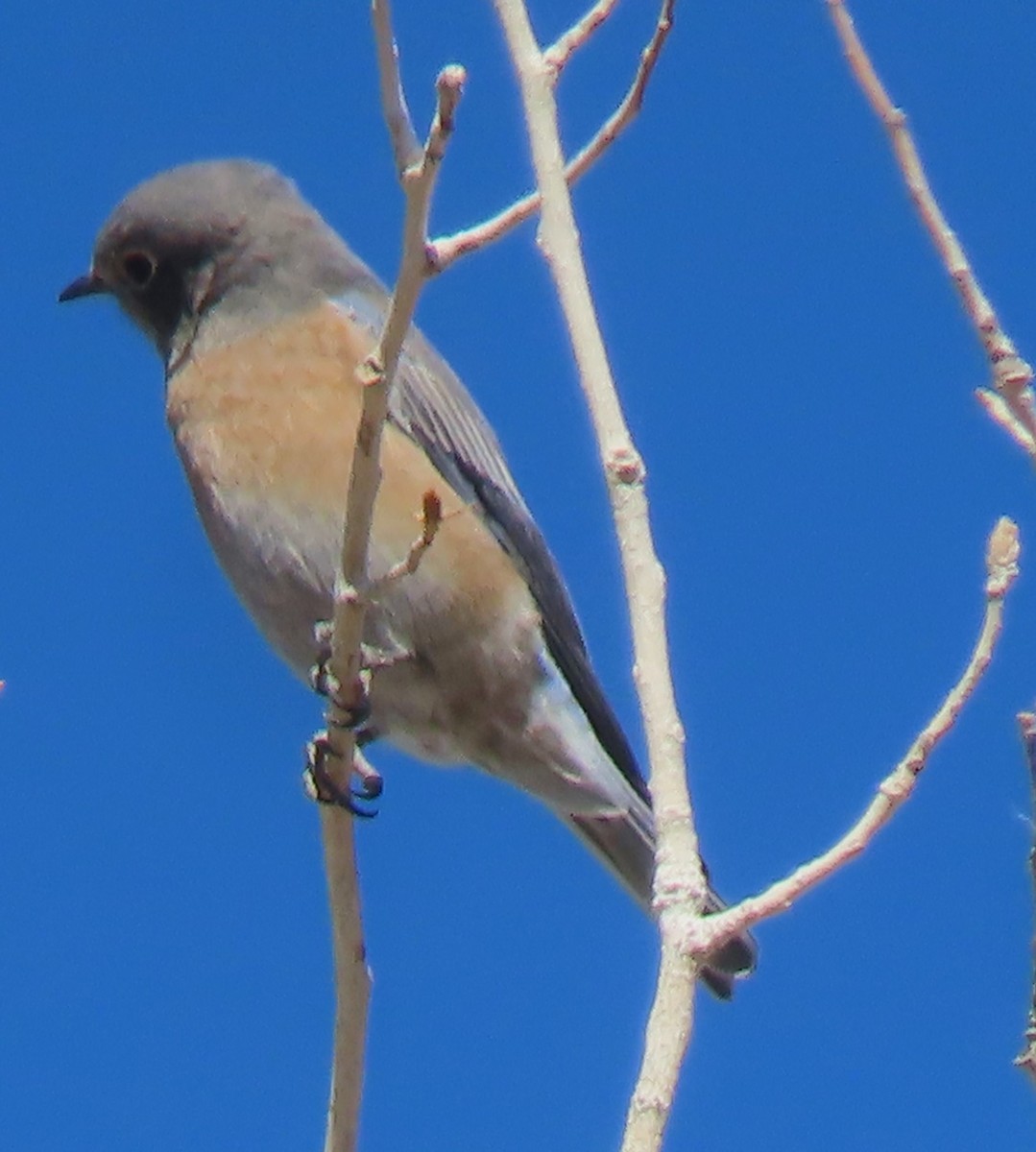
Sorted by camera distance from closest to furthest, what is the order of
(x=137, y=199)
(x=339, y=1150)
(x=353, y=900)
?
(x=339, y=1150) < (x=353, y=900) < (x=137, y=199)

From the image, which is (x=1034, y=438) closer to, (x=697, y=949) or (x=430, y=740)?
(x=697, y=949)

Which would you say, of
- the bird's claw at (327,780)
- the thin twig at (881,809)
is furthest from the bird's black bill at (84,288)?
the thin twig at (881,809)

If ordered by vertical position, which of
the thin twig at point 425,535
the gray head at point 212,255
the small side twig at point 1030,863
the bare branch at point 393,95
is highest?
the gray head at point 212,255

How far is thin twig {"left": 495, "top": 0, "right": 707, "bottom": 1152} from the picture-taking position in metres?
2.38

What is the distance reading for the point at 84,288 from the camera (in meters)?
6.42

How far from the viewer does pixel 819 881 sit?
2.64 m

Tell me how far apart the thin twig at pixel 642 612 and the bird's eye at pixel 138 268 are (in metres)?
3.21

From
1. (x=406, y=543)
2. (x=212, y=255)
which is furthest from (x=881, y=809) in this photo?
(x=212, y=255)

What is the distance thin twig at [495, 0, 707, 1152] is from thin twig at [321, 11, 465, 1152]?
10.6 inches

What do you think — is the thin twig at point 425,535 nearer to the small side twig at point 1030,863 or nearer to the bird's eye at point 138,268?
the small side twig at point 1030,863

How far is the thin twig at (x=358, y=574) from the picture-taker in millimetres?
2674

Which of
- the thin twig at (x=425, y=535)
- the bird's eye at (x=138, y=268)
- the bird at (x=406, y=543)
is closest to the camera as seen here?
the thin twig at (x=425, y=535)

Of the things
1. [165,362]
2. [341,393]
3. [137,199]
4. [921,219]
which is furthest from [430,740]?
[921,219]

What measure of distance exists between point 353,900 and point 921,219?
1.53m
